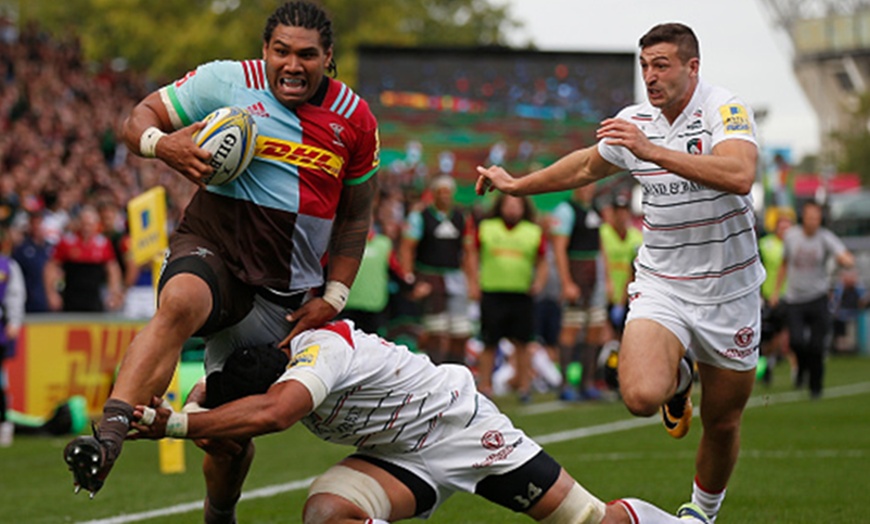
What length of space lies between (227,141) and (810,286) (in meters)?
12.6

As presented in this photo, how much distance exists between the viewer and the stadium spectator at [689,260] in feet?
23.7

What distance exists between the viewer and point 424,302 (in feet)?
57.5

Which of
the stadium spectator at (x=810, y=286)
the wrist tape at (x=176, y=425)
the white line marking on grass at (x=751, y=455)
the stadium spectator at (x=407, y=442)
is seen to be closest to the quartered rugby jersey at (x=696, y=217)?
the stadium spectator at (x=407, y=442)

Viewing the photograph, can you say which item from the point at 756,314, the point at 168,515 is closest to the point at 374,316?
the point at 168,515

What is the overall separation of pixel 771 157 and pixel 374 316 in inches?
859

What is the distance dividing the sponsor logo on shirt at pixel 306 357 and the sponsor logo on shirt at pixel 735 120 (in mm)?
2299

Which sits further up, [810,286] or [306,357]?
[306,357]

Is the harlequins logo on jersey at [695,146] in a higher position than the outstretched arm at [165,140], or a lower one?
lower

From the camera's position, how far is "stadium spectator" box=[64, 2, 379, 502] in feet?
20.9

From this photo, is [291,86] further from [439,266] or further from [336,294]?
[439,266]

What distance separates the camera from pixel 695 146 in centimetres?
725

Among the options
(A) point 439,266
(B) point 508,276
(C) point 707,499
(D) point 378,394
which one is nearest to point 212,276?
(D) point 378,394

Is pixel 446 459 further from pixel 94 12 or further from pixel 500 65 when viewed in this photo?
pixel 94 12

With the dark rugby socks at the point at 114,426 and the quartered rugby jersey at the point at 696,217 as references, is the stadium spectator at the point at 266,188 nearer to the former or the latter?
the dark rugby socks at the point at 114,426
